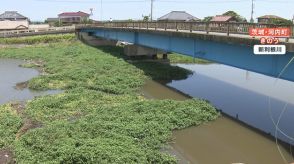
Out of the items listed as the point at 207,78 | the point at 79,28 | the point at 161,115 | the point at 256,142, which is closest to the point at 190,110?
the point at 161,115

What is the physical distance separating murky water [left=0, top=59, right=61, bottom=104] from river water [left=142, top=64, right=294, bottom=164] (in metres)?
9.01

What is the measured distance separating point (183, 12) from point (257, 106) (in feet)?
258

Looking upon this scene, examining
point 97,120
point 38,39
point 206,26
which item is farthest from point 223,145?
point 38,39

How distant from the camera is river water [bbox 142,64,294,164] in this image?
17.6 m

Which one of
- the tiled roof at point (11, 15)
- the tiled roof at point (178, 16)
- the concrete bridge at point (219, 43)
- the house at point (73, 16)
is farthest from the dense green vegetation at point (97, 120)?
the house at point (73, 16)

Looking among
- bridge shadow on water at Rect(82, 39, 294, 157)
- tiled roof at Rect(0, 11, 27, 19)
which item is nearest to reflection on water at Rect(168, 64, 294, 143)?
bridge shadow on water at Rect(82, 39, 294, 157)

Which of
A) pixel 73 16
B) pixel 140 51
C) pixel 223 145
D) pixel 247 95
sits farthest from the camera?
pixel 73 16

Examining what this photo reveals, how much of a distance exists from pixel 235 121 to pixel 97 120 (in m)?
8.15

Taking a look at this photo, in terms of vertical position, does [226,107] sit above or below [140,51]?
below

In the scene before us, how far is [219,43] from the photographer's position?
24.5 meters

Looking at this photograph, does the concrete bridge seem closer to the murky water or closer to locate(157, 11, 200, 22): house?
the murky water

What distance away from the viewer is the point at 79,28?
7050 cm

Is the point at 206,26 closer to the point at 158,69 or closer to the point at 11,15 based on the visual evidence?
the point at 158,69

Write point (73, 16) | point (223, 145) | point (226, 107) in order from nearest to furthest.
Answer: point (223, 145) → point (226, 107) → point (73, 16)
